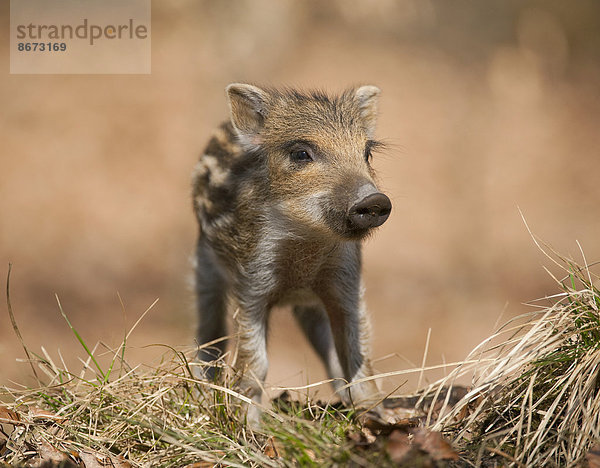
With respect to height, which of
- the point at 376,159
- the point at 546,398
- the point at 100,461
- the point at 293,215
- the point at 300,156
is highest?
the point at 376,159

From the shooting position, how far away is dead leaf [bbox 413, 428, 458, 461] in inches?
98.4

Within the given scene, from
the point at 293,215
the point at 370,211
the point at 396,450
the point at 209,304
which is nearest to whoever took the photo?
the point at 396,450

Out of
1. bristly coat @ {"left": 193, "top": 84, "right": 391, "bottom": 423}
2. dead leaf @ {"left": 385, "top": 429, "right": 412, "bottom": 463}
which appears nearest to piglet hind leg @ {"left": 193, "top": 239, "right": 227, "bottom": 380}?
bristly coat @ {"left": 193, "top": 84, "right": 391, "bottom": 423}

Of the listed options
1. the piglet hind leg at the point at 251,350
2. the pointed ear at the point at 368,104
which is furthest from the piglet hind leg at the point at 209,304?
the pointed ear at the point at 368,104

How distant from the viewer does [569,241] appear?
11.7 metres

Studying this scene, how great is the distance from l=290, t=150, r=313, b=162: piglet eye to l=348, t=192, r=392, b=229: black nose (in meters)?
0.68

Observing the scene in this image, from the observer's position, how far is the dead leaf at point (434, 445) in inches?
98.4

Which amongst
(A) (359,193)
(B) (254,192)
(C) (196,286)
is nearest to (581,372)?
(A) (359,193)

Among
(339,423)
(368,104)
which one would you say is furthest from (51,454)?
(368,104)

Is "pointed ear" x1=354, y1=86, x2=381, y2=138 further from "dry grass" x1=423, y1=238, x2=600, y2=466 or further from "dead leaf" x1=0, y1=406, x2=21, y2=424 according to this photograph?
"dead leaf" x1=0, y1=406, x2=21, y2=424

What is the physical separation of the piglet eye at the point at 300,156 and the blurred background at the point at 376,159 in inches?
191

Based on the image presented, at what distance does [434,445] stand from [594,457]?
0.62m

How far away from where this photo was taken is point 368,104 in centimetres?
480

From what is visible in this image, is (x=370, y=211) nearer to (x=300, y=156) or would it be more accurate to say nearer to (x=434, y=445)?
(x=300, y=156)
